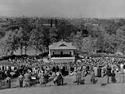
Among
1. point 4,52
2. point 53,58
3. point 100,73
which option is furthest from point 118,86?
point 4,52

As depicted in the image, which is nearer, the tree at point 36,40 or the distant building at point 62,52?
the distant building at point 62,52

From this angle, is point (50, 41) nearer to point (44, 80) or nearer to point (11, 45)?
point (11, 45)

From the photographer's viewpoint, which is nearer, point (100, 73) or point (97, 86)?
point (97, 86)

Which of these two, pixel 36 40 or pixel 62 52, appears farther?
pixel 36 40

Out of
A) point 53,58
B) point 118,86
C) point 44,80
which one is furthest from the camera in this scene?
point 53,58

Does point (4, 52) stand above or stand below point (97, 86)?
below

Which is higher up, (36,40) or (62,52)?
(36,40)

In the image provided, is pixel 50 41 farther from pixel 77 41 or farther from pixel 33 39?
pixel 77 41

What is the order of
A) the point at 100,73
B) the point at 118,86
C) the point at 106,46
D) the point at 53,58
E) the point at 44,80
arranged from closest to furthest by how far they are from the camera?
the point at 118,86
the point at 44,80
the point at 100,73
the point at 53,58
the point at 106,46

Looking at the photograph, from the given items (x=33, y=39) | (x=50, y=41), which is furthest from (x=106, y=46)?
(x=33, y=39)

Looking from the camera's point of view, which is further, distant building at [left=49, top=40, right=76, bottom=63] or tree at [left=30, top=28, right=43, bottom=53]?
tree at [left=30, top=28, right=43, bottom=53]
